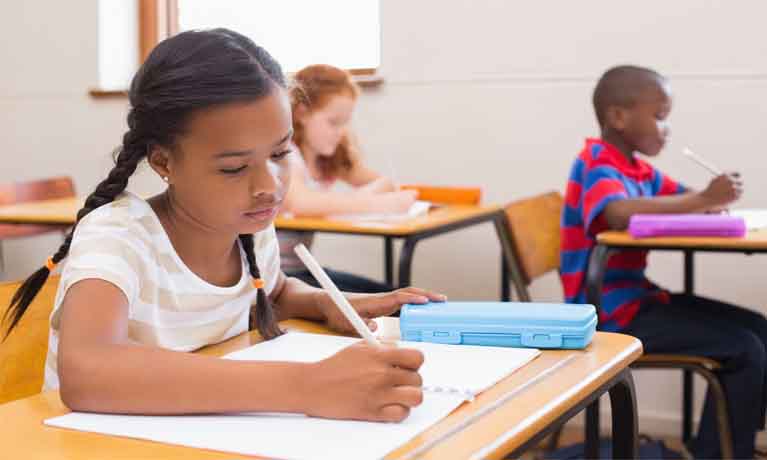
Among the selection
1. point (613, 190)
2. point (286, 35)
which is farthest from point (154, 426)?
point (286, 35)

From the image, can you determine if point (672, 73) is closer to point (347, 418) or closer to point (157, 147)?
point (157, 147)

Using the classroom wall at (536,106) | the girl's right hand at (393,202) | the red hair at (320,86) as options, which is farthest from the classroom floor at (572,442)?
the red hair at (320,86)

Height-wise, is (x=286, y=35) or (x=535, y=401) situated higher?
(x=286, y=35)

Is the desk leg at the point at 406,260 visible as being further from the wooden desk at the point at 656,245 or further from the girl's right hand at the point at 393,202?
the wooden desk at the point at 656,245


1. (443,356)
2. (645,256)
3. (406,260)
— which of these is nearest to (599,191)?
(645,256)

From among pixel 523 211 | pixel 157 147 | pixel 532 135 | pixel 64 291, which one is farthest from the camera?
pixel 532 135

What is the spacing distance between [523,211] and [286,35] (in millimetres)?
1481

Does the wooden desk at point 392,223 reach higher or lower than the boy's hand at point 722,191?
lower

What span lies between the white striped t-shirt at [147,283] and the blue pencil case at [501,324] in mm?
230

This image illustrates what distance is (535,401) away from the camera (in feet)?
3.28

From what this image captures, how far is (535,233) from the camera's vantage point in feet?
9.42

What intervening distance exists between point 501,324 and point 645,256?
1.62m

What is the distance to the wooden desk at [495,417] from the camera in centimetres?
88

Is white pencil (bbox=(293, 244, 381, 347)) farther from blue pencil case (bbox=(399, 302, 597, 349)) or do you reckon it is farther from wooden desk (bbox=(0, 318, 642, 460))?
blue pencil case (bbox=(399, 302, 597, 349))
